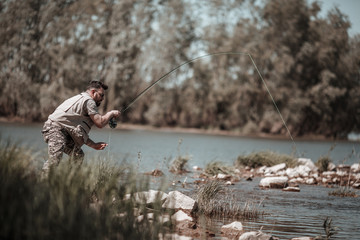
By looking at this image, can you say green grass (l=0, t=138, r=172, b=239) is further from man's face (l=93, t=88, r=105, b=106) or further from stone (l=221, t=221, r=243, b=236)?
man's face (l=93, t=88, r=105, b=106)

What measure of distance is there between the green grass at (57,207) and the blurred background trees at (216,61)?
113ft

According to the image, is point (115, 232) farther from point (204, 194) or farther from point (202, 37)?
point (202, 37)

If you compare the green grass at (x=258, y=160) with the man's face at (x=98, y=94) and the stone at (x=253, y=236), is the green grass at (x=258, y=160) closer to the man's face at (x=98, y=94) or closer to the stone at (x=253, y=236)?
the man's face at (x=98, y=94)

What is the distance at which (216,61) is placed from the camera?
43031 mm

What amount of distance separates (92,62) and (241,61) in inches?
530

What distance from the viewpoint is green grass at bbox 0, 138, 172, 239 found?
315cm

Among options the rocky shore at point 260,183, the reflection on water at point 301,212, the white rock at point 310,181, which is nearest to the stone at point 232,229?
the rocky shore at point 260,183

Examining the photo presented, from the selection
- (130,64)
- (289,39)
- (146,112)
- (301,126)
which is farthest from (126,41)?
(301,126)

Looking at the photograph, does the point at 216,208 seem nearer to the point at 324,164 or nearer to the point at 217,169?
the point at 217,169

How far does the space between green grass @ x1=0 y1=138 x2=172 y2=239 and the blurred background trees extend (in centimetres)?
3453

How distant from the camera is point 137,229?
12.8 ft

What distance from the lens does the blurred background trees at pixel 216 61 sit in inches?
1569

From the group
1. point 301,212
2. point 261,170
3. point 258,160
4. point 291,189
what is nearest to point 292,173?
point 261,170

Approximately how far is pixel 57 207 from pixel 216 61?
1585 inches
